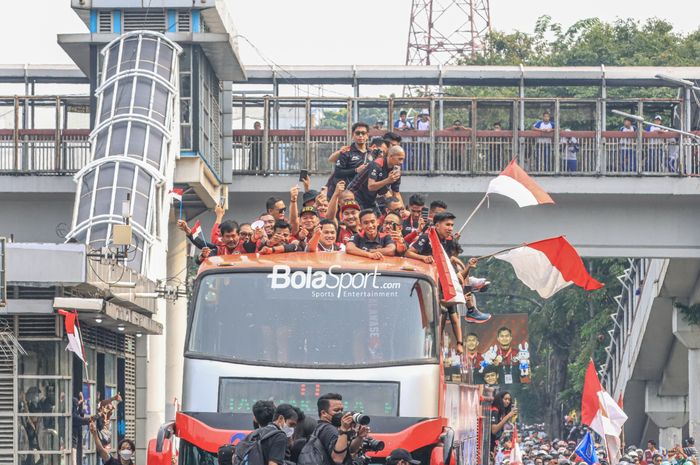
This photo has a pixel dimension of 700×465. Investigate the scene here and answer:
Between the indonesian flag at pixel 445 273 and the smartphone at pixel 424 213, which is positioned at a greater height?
the smartphone at pixel 424 213

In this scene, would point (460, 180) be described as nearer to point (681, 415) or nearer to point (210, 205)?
point (210, 205)

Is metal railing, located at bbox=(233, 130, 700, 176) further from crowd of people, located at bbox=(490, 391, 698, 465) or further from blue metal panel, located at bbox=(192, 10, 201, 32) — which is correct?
crowd of people, located at bbox=(490, 391, 698, 465)

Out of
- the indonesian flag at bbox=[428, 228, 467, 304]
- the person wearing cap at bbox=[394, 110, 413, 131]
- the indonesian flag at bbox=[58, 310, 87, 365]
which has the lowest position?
the indonesian flag at bbox=[58, 310, 87, 365]

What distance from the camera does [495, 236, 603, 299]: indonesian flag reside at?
924 inches

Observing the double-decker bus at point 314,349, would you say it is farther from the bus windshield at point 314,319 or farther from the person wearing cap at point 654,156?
the person wearing cap at point 654,156

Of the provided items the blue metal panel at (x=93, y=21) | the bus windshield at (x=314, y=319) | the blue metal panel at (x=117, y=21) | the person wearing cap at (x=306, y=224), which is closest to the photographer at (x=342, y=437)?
the bus windshield at (x=314, y=319)

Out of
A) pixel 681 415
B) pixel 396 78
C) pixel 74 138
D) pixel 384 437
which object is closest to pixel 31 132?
pixel 74 138

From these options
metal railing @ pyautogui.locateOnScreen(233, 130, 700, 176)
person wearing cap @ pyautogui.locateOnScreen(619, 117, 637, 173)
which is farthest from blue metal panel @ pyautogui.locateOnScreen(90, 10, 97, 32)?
person wearing cap @ pyautogui.locateOnScreen(619, 117, 637, 173)

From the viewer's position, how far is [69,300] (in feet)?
85.6

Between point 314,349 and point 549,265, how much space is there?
6.31m

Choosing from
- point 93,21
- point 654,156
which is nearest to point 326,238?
point 93,21

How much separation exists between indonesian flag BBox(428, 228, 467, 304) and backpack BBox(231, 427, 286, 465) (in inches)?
197

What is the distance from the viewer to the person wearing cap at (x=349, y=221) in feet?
65.3

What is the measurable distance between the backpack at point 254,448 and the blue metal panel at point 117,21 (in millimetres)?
25593
